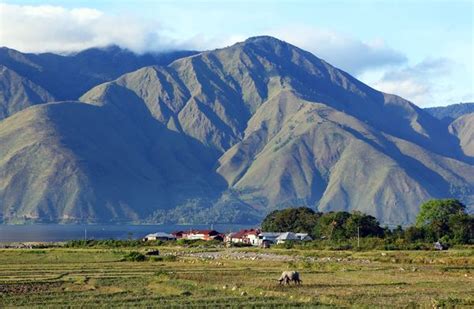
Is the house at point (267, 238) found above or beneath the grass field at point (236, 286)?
beneath

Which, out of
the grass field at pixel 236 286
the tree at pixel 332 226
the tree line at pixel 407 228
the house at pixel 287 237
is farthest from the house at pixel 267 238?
the grass field at pixel 236 286

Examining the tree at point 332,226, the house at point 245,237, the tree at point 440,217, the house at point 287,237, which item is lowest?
the house at point 245,237

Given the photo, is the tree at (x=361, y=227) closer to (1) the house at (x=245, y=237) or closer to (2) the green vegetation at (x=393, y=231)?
(2) the green vegetation at (x=393, y=231)

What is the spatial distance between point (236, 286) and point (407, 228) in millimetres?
86927

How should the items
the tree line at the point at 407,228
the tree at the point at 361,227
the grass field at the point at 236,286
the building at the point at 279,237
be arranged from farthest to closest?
1. the building at the point at 279,237
2. the tree at the point at 361,227
3. the tree line at the point at 407,228
4. the grass field at the point at 236,286

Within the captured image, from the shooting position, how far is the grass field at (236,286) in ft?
131

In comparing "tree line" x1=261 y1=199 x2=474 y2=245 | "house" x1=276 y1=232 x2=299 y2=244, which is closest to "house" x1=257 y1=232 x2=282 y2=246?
"house" x1=276 y1=232 x2=299 y2=244

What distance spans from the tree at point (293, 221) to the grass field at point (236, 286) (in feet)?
272

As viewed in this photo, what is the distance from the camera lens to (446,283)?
5088 cm

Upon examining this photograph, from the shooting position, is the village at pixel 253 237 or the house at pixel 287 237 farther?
the village at pixel 253 237

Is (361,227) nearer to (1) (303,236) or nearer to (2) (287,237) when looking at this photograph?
(1) (303,236)

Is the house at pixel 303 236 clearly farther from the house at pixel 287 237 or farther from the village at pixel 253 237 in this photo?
the house at pixel 287 237

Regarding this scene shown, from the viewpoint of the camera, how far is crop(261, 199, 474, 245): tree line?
12312 cm

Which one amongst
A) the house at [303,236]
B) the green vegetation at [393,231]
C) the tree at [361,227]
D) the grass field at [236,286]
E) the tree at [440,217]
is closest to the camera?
the grass field at [236,286]
